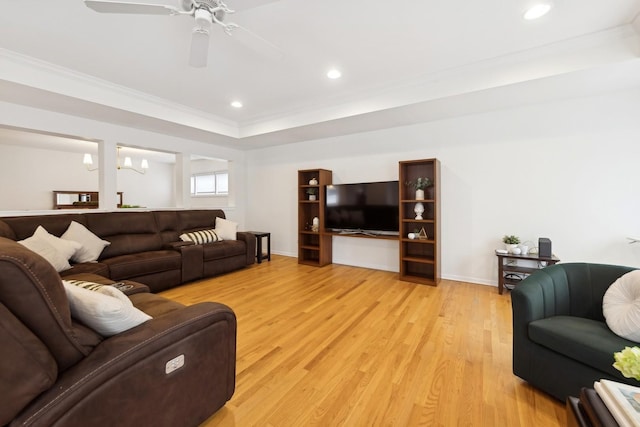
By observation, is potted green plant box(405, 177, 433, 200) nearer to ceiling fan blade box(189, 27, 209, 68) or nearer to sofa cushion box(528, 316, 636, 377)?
sofa cushion box(528, 316, 636, 377)

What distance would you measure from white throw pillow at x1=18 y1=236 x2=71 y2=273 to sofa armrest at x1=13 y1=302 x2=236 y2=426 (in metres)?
2.50

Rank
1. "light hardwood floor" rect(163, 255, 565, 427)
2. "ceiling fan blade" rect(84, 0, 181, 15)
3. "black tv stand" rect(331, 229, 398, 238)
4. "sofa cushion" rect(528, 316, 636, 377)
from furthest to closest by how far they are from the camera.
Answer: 1. "black tv stand" rect(331, 229, 398, 238)
2. "ceiling fan blade" rect(84, 0, 181, 15)
3. "light hardwood floor" rect(163, 255, 565, 427)
4. "sofa cushion" rect(528, 316, 636, 377)

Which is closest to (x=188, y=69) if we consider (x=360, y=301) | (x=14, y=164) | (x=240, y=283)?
(x=240, y=283)

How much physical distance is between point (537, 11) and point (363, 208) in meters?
2.99

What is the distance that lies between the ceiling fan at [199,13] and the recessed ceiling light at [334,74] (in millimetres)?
938

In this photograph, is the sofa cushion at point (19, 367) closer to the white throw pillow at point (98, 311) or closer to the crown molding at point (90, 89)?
the white throw pillow at point (98, 311)

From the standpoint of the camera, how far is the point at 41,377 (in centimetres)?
88

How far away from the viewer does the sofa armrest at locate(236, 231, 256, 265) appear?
15.7 feet

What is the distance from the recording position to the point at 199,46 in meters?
2.12

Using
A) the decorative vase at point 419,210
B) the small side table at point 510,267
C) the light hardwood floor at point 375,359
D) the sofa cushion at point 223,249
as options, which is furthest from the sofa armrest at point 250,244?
the small side table at point 510,267

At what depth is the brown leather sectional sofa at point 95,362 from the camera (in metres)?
0.85

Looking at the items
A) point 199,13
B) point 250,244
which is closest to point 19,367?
point 199,13

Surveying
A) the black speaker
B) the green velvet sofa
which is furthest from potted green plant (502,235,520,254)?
the green velvet sofa

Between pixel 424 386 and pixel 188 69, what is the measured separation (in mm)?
3723
